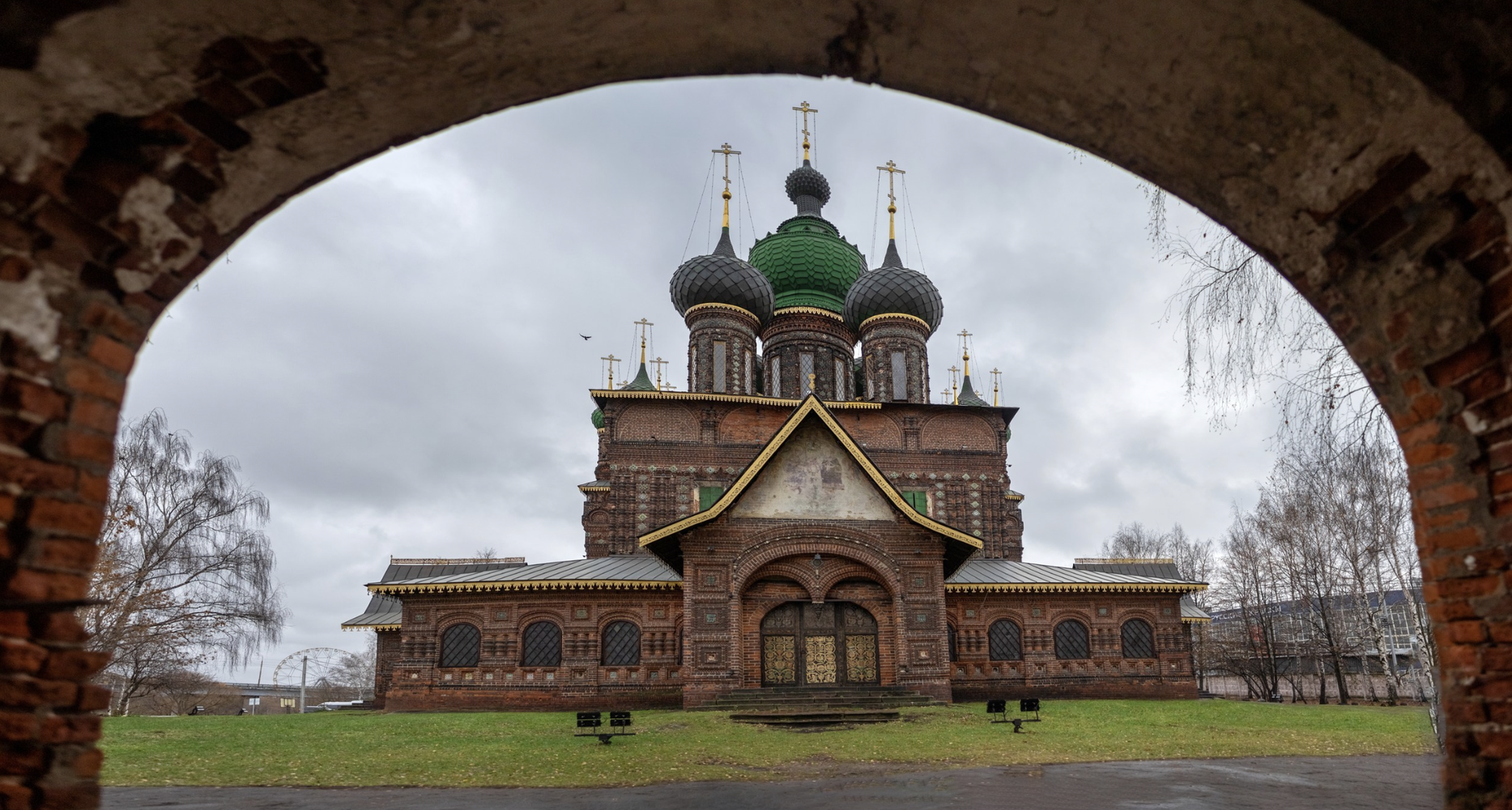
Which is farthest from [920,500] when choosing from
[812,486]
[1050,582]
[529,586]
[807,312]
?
[529,586]

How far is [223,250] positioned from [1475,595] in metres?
4.09

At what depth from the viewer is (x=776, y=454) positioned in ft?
60.8

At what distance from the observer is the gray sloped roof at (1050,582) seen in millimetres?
21875

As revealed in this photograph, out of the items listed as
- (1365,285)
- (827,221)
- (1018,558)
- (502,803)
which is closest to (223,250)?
(1365,285)

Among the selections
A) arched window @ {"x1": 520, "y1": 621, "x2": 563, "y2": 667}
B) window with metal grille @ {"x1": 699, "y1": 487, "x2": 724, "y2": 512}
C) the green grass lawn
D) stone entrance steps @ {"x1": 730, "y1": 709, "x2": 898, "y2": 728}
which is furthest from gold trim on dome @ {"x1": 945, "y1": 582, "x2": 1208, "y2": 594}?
arched window @ {"x1": 520, "y1": 621, "x2": 563, "y2": 667}

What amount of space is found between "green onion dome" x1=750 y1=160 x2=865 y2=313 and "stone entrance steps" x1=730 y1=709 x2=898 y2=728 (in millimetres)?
18348

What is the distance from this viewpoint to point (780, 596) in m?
18.7

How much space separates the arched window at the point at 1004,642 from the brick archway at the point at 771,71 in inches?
791

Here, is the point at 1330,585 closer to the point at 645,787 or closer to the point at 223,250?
the point at 645,787

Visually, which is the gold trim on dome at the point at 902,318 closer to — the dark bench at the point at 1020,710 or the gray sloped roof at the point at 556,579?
the gray sloped roof at the point at 556,579

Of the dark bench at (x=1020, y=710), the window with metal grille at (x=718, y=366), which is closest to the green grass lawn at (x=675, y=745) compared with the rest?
the dark bench at (x=1020, y=710)

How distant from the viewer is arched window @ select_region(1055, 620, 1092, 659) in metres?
22.1

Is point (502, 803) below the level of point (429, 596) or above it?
below

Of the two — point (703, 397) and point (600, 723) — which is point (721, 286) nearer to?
point (703, 397)
